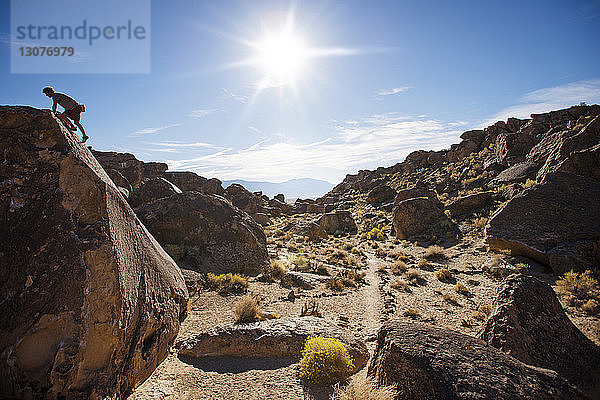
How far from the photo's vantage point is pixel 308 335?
617cm

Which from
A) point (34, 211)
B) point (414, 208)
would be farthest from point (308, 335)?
point (414, 208)

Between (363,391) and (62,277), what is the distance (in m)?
4.73

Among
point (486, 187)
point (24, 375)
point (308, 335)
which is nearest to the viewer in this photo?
point (24, 375)

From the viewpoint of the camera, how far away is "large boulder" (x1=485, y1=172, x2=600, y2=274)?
380 inches

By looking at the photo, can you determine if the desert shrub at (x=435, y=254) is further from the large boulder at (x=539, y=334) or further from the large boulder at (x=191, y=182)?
the large boulder at (x=191, y=182)

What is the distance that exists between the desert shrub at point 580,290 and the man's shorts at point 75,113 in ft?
46.5

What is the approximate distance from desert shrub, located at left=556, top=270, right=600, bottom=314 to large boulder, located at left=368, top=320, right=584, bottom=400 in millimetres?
6146

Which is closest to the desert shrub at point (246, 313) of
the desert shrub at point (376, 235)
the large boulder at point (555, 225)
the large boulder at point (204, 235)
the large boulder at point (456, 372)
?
the large boulder at point (456, 372)

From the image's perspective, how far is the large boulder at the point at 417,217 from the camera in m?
20.3

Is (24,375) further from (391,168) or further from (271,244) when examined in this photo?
(391,168)

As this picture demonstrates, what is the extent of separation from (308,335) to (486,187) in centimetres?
2353

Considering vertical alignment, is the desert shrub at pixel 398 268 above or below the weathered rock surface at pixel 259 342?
below

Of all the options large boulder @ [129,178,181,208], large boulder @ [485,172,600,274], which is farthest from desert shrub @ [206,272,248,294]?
large boulder @ [485,172,600,274]

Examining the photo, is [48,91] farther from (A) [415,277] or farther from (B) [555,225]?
(B) [555,225]
